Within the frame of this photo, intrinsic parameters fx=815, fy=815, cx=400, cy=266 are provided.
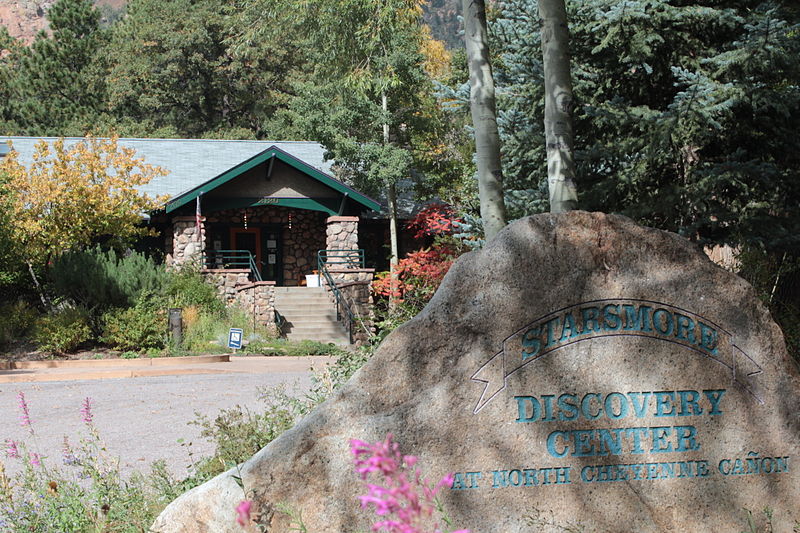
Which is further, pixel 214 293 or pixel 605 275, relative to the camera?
pixel 214 293

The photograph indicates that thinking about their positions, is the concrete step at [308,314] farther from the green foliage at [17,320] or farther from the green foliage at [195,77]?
the green foliage at [195,77]

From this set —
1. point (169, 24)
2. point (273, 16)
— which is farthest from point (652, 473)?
point (169, 24)

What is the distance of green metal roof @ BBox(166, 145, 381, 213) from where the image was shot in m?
21.7

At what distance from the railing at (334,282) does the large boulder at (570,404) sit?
15.4 m

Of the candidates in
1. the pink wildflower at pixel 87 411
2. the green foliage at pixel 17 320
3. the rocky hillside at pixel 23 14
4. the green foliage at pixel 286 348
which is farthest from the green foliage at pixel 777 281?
the rocky hillside at pixel 23 14

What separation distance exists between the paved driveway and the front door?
10.9 m

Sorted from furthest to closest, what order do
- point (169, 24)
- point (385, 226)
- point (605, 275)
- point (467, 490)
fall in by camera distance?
point (169, 24) < point (385, 226) < point (605, 275) < point (467, 490)

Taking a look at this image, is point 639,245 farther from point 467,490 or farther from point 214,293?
point 214,293

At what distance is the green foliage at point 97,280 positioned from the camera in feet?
55.8

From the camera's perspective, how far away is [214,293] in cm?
1992

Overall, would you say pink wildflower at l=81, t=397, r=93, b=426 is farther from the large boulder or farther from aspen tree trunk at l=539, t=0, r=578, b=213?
aspen tree trunk at l=539, t=0, r=578, b=213

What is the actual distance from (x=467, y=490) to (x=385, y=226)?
71.8 ft

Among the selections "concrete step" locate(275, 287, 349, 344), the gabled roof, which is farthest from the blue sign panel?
the gabled roof

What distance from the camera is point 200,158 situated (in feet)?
87.1
